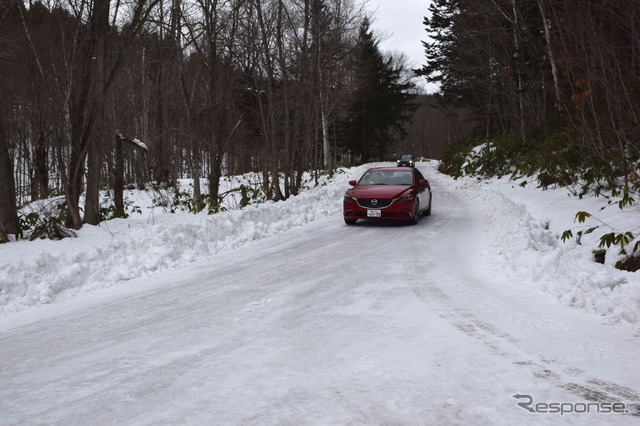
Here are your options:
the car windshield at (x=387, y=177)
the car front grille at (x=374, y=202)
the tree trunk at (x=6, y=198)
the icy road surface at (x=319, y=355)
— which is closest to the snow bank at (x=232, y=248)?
the icy road surface at (x=319, y=355)

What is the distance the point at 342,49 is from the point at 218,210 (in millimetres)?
16498

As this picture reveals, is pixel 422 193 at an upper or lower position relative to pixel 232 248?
upper

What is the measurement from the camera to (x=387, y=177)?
41.3 ft

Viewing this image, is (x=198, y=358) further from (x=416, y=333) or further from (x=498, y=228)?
(x=498, y=228)

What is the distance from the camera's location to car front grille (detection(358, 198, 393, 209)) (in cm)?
1106

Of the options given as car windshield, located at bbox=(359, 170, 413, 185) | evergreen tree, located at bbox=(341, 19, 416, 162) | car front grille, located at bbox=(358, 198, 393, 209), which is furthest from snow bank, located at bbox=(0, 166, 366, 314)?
evergreen tree, located at bbox=(341, 19, 416, 162)

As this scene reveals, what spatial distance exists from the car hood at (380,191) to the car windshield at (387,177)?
423 mm

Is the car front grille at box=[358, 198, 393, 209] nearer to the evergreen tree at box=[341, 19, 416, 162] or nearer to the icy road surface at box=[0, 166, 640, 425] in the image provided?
the icy road surface at box=[0, 166, 640, 425]

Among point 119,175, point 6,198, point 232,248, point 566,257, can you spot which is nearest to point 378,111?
point 119,175

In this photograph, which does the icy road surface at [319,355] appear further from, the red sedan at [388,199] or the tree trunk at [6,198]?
the red sedan at [388,199]

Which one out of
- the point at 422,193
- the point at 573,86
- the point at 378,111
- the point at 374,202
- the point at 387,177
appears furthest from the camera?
the point at 378,111

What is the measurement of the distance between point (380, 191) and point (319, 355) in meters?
8.30

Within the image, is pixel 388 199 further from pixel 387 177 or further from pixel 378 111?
pixel 378 111

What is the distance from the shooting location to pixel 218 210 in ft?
43.8
